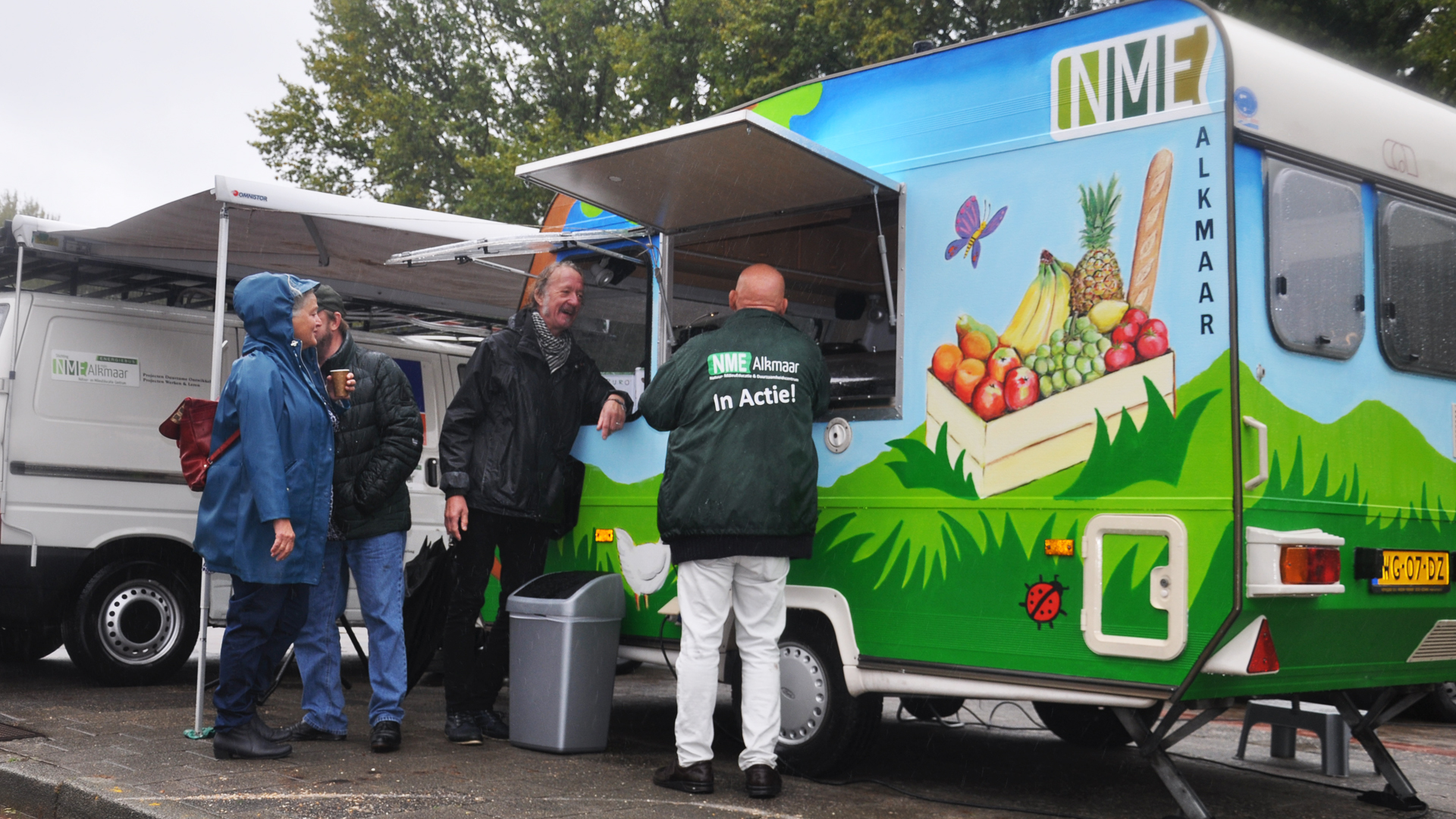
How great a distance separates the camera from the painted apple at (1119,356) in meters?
4.24

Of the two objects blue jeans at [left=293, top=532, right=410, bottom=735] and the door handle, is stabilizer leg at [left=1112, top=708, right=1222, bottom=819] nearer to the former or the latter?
the door handle

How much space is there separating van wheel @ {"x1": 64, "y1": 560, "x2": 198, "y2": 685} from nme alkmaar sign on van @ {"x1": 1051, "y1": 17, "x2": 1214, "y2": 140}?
5.79 m

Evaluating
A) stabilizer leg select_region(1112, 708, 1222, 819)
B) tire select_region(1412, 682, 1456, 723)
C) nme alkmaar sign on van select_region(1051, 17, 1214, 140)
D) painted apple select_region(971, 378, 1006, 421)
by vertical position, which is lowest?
tire select_region(1412, 682, 1456, 723)

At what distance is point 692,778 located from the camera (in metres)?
4.75

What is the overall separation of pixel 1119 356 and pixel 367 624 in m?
3.33

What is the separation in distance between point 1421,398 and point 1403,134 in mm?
949

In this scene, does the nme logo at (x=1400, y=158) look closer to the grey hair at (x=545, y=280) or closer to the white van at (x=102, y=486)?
the grey hair at (x=545, y=280)

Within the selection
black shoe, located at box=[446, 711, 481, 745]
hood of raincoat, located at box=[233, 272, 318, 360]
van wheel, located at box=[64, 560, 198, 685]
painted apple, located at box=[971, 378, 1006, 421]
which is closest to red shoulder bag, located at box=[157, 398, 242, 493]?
hood of raincoat, located at box=[233, 272, 318, 360]

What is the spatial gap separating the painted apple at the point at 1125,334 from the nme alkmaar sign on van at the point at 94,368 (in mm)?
5806

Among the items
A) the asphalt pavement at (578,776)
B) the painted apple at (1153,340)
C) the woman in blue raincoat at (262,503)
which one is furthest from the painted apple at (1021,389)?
the woman in blue raincoat at (262,503)

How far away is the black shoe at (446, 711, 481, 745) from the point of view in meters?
5.67

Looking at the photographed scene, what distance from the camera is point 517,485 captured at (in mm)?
5695

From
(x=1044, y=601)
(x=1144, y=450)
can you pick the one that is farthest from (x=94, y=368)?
(x=1144, y=450)

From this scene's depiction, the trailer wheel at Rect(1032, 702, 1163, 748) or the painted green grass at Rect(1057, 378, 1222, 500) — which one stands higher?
the painted green grass at Rect(1057, 378, 1222, 500)
